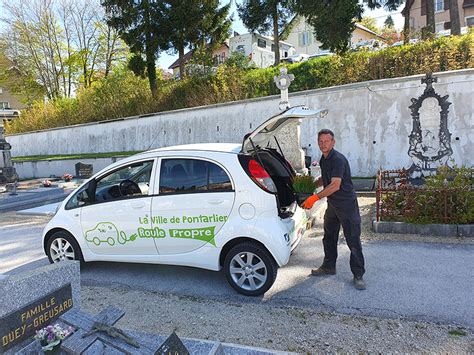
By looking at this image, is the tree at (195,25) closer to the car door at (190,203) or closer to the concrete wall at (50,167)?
the concrete wall at (50,167)

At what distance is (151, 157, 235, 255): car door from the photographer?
4.10 meters

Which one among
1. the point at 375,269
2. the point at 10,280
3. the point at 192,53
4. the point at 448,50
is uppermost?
the point at 192,53

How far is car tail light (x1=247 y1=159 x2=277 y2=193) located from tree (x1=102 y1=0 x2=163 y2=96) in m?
15.9

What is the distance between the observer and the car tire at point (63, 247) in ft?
16.0

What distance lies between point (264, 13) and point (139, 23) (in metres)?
6.49

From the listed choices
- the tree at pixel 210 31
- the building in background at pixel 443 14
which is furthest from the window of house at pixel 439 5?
the tree at pixel 210 31

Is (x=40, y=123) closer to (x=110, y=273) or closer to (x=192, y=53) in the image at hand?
(x=192, y=53)

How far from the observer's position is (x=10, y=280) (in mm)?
2518

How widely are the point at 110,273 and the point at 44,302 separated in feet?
7.62

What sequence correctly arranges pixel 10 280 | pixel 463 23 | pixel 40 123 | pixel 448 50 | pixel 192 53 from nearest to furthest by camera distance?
pixel 10 280 < pixel 448 50 < pixel 192 53 < pixel 40 123 < pixel 463 23

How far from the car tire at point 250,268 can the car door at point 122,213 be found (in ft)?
3.33

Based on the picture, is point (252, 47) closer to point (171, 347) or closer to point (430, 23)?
point (430, 23)

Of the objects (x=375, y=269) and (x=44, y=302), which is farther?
(x=375, y=269)

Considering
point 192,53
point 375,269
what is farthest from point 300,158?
point 192,53
